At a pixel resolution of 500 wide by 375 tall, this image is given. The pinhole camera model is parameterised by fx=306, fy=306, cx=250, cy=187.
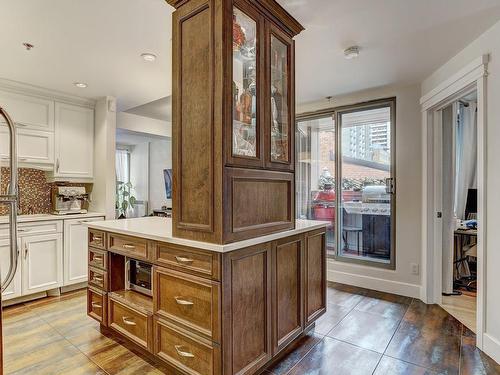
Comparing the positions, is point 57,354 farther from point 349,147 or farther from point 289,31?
point 349,147

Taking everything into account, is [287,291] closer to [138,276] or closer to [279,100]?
[138,276]

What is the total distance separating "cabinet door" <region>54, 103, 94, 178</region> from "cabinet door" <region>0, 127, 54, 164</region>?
8 centimetres

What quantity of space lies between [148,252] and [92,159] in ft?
8.35

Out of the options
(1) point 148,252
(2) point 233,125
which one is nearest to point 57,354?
(1) point 148,252

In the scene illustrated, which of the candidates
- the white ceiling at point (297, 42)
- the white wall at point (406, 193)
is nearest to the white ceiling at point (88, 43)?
the white ceiling at point (297, 42)

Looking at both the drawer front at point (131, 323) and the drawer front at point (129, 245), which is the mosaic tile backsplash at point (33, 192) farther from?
the drawer front at point (131, 323)

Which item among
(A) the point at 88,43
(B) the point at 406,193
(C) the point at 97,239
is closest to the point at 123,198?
(C) the point at 97,239

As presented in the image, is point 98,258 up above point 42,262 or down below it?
above

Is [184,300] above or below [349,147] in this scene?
below

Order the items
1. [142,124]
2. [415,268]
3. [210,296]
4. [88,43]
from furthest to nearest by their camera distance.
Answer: [142,124] → [415,268] → [88,43] → [210,296]

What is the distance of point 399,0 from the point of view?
1.92 meters

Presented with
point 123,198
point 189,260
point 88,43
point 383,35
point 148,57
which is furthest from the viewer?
point 123,198

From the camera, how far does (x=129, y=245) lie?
225 centimetres

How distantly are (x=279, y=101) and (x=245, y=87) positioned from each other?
38 centimetres
